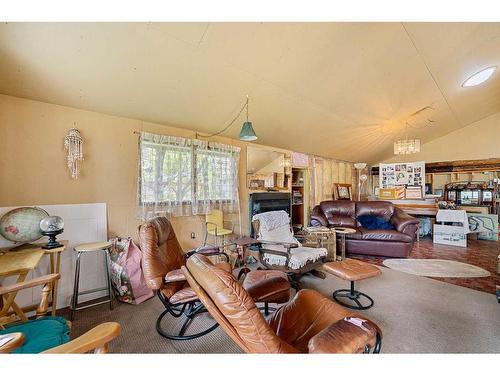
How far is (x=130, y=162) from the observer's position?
289 cm

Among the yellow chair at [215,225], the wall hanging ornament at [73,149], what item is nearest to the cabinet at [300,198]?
the yellow chair at [215,225]

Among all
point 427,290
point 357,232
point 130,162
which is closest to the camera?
point 427,290

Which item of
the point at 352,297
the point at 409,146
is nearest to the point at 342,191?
the point at 409,146

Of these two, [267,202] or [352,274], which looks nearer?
[352,274]

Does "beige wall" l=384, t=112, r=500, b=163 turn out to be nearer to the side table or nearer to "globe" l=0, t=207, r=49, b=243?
the side table

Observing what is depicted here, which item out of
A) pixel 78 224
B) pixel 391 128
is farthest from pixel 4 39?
pixel 391 128

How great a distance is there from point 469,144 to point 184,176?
26.8ft

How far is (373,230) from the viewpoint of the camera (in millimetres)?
4184

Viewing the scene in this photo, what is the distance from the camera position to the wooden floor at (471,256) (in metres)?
2.89

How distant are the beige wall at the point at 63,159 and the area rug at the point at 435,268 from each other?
4.02m

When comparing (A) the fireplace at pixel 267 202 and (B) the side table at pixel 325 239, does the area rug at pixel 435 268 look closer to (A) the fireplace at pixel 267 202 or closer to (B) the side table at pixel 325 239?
(B) the side table at pixel 325 239

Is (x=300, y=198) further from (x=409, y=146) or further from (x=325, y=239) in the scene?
(x=409, y=146)
